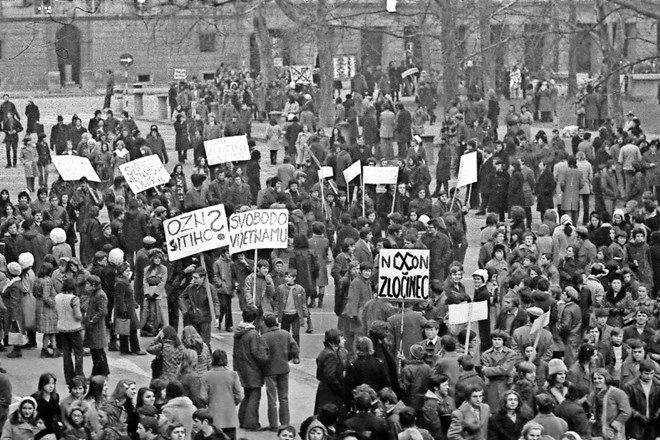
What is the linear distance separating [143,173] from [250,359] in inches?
344

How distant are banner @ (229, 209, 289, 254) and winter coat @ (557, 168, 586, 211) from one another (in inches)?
292

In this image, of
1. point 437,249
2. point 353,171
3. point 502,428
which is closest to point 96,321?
point 437,249

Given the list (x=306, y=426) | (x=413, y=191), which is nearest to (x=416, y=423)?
(x=306, y=426)

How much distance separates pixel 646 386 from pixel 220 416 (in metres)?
3.75

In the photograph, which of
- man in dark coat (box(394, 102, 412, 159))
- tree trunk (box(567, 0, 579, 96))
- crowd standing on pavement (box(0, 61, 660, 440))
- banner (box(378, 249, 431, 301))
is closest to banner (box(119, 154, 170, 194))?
A: crowd standing on pavement (box(0, 61, 660, 440))

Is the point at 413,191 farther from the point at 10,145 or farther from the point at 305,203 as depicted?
the point at 10,145

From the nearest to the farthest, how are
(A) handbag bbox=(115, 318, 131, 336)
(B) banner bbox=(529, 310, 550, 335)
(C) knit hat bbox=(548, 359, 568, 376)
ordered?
(C) knit hat bbox=(548, 359, 568, 376)
(B) banner bbox=(529, 310, 550, 335)
(A) handbag bbox=(115, 318, 131, 336)

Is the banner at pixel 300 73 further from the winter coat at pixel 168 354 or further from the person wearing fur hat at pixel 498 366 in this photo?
the person wearing fur hat at pixel 498 366

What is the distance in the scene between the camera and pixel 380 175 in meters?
25.3

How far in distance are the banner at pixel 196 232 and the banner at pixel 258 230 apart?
17.7 inches

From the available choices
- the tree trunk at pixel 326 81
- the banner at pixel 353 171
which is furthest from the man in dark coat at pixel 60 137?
Result: the tree trunk at pixel 326 81

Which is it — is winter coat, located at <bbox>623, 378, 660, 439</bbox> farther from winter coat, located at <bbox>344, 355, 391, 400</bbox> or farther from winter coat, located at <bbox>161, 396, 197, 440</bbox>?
winter coat, located at <bbox>161, 396, 197, 440</bbox>

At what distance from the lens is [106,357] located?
18359 mm

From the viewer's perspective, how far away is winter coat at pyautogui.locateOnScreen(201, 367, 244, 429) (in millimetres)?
15188
